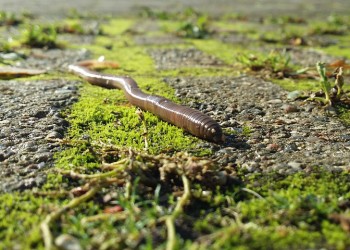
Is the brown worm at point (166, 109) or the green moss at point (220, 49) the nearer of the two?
the brown worm at point (166, 109)

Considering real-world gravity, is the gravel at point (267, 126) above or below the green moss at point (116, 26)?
below

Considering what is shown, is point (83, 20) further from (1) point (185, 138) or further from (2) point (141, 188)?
(2) point (141, 188)

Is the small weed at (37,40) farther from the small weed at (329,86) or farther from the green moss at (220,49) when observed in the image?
the small weed at (329,86)

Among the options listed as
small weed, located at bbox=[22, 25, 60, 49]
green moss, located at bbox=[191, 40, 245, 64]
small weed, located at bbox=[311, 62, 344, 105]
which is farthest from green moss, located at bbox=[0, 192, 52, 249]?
small weed, located at bbox=[22, 25, 60, 49]

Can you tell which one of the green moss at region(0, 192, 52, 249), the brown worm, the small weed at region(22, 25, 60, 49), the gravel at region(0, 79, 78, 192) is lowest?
the green moss at region(0, 192, 52, 249)

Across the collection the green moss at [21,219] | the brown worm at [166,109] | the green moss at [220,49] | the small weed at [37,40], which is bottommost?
the green moss at [21,219]

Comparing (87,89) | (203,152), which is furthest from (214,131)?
(87,89)

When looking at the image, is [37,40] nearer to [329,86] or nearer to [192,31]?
[192,31]

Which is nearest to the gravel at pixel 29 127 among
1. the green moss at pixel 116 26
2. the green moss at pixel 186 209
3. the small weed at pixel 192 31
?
the green moss at pixel 186 209

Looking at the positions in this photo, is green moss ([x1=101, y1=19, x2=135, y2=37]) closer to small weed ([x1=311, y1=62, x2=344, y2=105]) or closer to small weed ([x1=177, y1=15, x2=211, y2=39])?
small weed ([x1=177, y1=15, x2=211, y2=39])
